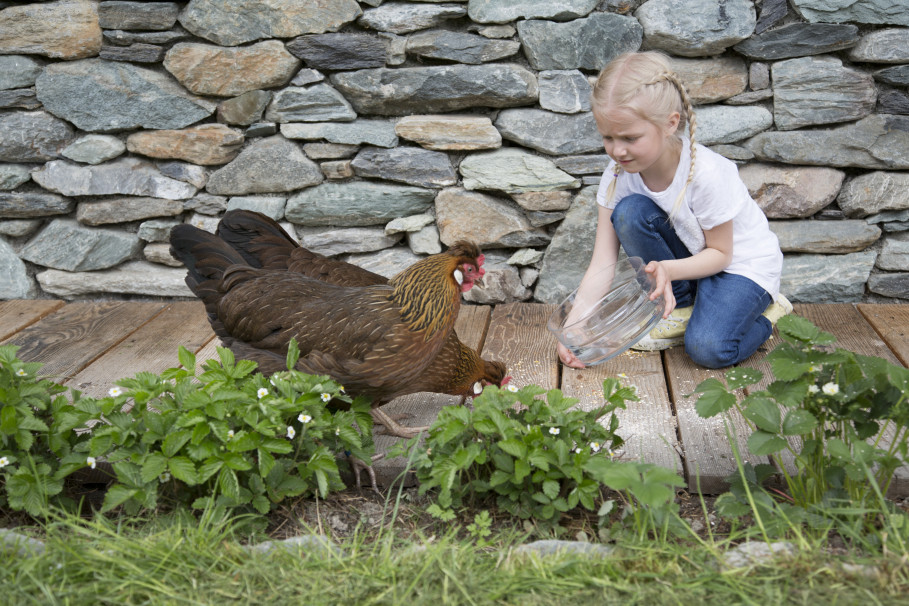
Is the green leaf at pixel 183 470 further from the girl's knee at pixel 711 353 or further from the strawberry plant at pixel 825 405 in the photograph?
the girl's knee at pixel 711 353

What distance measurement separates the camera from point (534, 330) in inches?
140

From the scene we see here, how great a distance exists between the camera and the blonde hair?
2.80 meters

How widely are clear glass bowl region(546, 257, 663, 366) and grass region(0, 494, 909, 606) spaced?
1.27m

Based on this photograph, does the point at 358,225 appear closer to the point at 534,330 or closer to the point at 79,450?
the point at 534,330

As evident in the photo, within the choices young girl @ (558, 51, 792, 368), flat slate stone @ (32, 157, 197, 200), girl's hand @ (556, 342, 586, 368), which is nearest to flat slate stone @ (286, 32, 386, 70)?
flat slate stone @ (32, 157, 197, 200)

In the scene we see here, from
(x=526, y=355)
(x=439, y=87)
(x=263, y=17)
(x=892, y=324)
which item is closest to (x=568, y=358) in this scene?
(x=526, y=355)

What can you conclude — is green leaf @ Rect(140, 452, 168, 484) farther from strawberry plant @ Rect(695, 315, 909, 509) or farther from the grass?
strawberry plant @ Rect(695, 315, 909, 509)

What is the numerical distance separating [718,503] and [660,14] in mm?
2332

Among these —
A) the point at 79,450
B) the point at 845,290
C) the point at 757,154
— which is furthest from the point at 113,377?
the point at 845,290

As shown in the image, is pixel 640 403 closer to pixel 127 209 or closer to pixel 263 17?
pixel 263 17

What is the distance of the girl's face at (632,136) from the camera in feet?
9.24

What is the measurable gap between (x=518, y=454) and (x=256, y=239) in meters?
1.53

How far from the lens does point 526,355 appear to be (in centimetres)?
328

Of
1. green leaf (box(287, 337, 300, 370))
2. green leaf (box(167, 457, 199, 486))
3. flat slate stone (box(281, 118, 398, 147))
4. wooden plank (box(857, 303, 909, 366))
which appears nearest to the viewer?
green leaf (box(167, 457, 199, 486))
